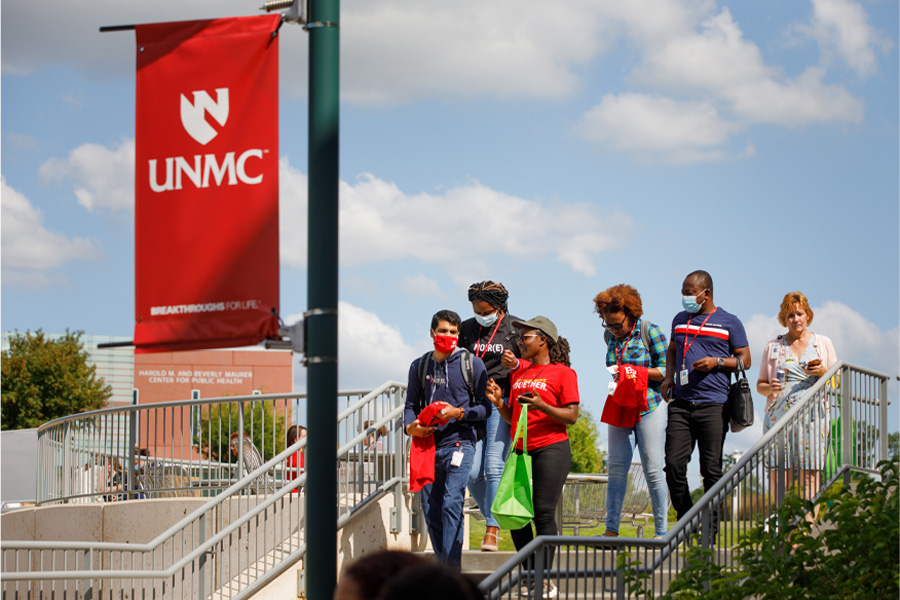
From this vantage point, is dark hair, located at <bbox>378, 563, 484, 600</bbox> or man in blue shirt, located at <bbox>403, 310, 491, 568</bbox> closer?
dark hair, located at <bbox>378, 563, 484, 600</bbox>

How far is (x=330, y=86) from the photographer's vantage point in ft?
16.1

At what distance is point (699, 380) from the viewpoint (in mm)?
9188

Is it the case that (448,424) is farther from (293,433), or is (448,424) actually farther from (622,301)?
(293,433)

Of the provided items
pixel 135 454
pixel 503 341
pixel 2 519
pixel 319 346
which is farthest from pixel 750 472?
pixel 2 519

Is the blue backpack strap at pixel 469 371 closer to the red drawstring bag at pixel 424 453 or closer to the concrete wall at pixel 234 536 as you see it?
the red drawstring bag at pixel 424 453

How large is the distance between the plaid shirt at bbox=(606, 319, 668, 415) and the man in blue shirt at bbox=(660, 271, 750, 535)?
0.25ft

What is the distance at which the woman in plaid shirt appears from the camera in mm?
9156

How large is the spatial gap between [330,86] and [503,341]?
540 centimetres

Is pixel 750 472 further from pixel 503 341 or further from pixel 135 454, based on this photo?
pixel 135 454

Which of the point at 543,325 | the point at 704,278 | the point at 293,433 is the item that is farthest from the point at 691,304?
the point at 293,433

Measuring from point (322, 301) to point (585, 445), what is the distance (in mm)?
76030

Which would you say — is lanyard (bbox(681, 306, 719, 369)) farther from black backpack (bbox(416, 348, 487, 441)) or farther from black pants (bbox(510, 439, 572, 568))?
black backpack (bbox(416, 348, 487, 441))

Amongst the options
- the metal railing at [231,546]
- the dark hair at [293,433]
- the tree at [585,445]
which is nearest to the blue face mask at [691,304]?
the metal railing at [231,546]

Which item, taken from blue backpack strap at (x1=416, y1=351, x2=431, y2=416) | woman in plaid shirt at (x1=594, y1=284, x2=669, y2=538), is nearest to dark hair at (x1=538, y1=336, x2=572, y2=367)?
woman in plaid shirt at (x1=594, y1=284, x2=669, y2=538)
